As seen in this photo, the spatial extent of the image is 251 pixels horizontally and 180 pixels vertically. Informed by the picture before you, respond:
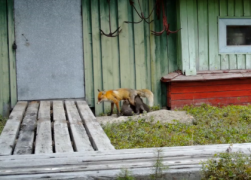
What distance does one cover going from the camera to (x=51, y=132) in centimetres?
466

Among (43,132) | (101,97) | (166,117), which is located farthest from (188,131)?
(43,132)

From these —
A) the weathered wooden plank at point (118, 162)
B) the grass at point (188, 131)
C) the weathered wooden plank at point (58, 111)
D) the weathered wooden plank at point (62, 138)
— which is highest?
the weathered wooden plank at point (58, 111)

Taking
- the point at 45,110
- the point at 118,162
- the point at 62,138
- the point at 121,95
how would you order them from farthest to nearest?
the point at 121,95 < the point at 45,110 < the point at 62,138 < the point at 118,162

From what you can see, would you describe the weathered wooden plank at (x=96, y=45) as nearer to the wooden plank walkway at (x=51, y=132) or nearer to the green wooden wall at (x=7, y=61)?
the wooden plank walkway at (x=51, y=132)

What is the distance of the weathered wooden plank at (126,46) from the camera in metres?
7.90

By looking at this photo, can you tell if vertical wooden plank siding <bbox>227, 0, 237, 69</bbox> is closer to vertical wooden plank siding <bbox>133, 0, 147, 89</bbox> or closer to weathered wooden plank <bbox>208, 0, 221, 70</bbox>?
weathered wooden plank <bbox>208, 0, 221, 70</bbox>

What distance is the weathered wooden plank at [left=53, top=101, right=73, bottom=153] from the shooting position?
3.80 meters

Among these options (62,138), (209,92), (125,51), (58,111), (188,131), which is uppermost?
(125,51)

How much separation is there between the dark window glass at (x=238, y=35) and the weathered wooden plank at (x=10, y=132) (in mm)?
4787

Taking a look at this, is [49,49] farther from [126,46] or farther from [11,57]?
[126,46]

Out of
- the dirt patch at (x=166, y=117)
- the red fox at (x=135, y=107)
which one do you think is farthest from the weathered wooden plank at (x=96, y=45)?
the dirt patch at (x=166, y=117)

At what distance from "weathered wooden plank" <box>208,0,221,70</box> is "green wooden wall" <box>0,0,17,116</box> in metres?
4.20

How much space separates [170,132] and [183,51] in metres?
2.61

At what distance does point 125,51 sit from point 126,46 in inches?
4.4
